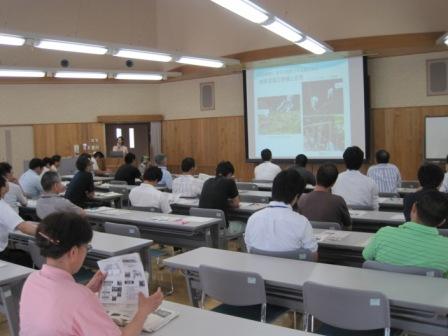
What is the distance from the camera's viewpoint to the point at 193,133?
42.9 feet

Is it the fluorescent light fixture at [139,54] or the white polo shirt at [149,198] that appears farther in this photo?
the fluorescent light fixture at [139,54]

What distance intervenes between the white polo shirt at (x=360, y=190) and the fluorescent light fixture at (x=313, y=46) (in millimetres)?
3196

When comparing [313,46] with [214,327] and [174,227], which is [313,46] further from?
[214,327]

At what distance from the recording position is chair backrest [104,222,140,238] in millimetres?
4402

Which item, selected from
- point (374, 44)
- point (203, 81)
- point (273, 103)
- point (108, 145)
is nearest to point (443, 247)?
point (374, 44)

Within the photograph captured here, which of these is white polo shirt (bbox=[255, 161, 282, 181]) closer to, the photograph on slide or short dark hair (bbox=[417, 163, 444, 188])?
the photograph on slide

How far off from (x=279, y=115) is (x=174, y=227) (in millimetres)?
6983

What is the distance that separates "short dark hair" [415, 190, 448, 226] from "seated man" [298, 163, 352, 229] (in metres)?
1.54

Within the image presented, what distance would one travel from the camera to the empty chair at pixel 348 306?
7.50ft

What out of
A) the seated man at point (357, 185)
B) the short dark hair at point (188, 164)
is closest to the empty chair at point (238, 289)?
the seated man at point (357, 185)

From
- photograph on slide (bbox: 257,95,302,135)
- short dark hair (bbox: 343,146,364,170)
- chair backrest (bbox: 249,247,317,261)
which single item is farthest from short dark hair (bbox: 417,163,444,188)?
photograph on slide (bbox: 257,95,302,135)

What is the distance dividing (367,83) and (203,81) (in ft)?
15.5

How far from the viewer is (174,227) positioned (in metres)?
4.72

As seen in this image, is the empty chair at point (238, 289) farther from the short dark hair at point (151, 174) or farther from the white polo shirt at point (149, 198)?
the short dark hair at point (151, 174)
